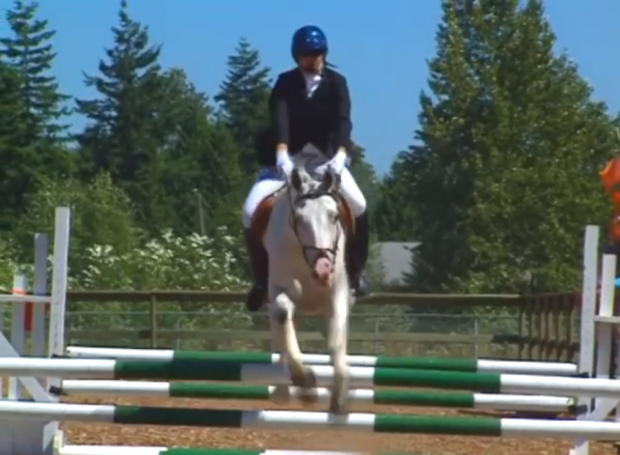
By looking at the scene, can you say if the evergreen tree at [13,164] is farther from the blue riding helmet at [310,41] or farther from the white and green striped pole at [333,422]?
the white and green striped pole at [333,422]

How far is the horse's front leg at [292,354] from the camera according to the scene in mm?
6965

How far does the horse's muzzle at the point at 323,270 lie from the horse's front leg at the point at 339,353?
14.3 inches

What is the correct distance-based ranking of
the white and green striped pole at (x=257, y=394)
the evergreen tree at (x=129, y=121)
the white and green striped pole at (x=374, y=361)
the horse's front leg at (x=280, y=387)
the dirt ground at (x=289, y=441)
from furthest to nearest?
the evergreen tree at (x=129, y=121) → the dirt ground at (x=289, y=441) → the white and green striped pole at (x=374, y=361) → the horse's front leg at (x=280, y=387) → the white and green striped pole at (x=257, y=394)

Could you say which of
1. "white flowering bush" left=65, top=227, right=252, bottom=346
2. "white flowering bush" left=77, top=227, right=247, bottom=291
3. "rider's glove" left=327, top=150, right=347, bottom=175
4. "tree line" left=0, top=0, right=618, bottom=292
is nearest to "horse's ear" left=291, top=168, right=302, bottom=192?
"rider's glove" left=327, top=150, right=347, bottom=175

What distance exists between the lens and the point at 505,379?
739cm

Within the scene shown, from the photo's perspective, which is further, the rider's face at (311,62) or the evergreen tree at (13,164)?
the evergreen tree at (13,164)

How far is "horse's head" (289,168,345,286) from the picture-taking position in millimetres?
6965

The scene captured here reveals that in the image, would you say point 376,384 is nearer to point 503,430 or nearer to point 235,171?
point 503,430

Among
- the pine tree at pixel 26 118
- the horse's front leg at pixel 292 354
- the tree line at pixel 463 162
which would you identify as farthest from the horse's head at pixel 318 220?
the pine tree at pixel 26 118

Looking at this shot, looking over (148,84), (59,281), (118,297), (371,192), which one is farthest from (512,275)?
(371,192)

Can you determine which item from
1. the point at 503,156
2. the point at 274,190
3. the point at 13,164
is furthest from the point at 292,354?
the point at 13,164

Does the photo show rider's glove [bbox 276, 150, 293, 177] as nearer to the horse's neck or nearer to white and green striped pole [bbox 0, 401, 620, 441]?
the horse's neck

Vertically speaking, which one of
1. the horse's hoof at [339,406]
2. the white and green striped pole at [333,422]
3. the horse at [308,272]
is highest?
the horse at [308,272]

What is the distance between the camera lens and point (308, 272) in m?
7.45
